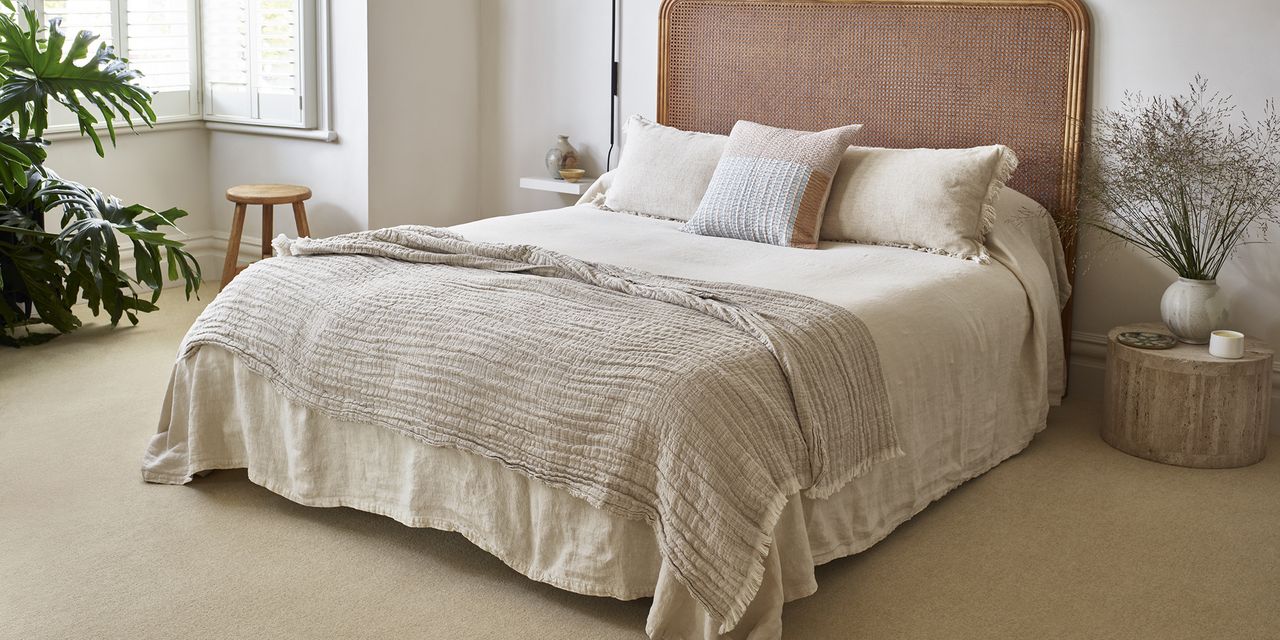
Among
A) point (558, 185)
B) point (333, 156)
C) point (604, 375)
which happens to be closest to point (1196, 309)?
point (604, 375)

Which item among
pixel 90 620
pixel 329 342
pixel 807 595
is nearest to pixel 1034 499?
pixel 807 595

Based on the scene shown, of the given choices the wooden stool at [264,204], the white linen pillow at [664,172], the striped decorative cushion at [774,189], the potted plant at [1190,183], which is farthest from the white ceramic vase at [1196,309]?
the wooden stool at [264,204]

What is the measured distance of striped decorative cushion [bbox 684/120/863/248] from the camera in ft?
11.9

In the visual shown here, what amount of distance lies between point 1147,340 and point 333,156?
10.3 feet

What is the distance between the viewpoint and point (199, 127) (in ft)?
17.7

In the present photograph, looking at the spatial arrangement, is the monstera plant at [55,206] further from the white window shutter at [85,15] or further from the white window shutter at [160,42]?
the white window shutter at [160,42]

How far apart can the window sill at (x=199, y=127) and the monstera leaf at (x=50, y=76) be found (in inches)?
29.1

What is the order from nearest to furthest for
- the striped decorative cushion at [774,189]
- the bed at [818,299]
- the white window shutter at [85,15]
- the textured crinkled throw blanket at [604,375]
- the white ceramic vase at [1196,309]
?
1. the textured crinkled throw blanket at [604,375]
2. the bed at [818,299]
3. the white ceramic vase at [1196,309]
4. the striped decorative cushion at [774,189]
5. the white window shutter at [85,15]

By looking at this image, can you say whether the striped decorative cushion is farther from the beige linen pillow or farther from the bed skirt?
the bed skirt

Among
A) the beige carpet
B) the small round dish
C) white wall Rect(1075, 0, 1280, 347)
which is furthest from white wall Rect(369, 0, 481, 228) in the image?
the small round dish

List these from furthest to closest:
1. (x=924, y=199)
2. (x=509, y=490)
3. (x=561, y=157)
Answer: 1. (x=561, y=157)
2. (x=924, y=199)
3. (x=509, y=490)

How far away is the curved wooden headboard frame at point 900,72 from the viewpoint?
3.84 metres

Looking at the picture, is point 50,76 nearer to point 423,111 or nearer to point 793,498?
point 423,111

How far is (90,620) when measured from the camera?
242 centimetres
